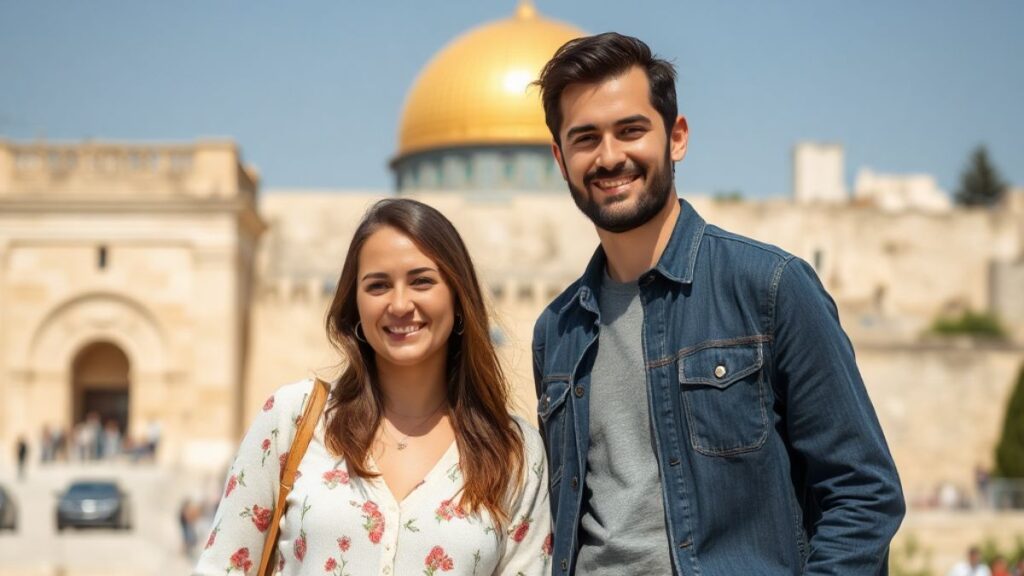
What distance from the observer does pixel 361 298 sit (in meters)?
3.62

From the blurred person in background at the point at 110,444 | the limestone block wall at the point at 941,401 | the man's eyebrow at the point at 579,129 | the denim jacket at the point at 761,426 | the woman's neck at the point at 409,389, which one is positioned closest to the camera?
the denim jacket at the point at 761,426

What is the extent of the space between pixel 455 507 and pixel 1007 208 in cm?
3640

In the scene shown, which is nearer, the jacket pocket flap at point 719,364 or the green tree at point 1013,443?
the jacket pocket flap at point 719,364

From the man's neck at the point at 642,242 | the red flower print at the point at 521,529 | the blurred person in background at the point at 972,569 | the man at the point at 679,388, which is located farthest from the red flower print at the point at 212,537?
the blurred person in background at the point at 972,569

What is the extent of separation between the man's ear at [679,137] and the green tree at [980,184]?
2136 inches

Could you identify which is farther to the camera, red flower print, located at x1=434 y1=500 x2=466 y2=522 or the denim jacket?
red flower print, located at x1=434 y1=500 x2=466 y2=522

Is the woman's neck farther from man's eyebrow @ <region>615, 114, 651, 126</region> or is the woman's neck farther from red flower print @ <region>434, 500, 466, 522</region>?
man's eyebrow @ <region>615, 114, 651, 126</region>

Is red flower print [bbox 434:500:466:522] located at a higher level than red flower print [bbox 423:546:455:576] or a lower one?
higher

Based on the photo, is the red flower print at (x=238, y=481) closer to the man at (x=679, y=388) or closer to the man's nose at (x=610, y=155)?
the man at (x=679, y=388)

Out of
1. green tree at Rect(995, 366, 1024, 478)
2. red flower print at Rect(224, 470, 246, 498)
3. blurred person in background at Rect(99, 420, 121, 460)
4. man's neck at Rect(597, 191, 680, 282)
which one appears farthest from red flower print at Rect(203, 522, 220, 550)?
green tree at Rect(995, 366, 1024, 478)

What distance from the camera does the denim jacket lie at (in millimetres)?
3033

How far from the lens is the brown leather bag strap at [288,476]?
344 cm

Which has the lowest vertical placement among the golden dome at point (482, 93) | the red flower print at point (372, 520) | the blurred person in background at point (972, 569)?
the blurred person in background at point (972, 569)

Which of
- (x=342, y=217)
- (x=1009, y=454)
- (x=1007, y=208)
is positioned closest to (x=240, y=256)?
(x=342, y=217)
